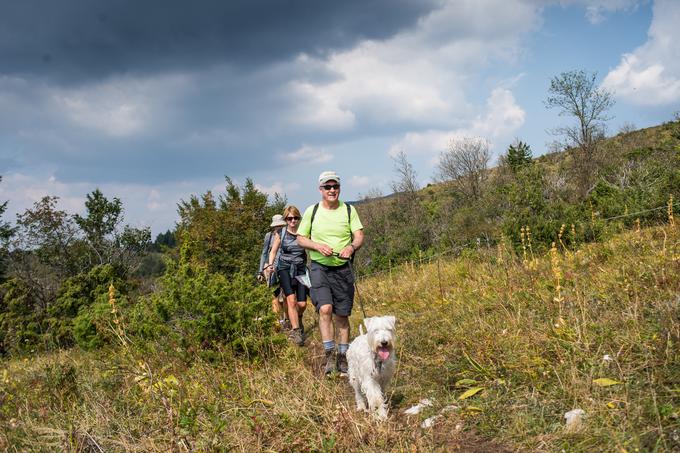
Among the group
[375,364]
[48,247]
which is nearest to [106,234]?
[48,247]

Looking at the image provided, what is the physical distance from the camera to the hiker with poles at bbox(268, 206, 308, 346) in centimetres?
713

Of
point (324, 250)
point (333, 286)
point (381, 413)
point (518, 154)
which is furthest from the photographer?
point (518, 154)

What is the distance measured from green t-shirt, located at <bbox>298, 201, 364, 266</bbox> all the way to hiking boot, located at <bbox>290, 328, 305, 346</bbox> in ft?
7.58

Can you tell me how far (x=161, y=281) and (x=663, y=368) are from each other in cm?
549

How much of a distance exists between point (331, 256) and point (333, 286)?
359mm

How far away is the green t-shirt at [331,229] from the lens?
5.04 m

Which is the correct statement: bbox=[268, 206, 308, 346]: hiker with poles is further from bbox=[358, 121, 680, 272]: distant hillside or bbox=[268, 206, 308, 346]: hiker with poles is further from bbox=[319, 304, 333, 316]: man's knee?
bbox=[358, 121, 680, 272]: distant hillside

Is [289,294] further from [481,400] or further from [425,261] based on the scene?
[425,261]

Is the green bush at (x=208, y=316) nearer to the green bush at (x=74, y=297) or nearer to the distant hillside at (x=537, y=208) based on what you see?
the distant hillside at (x=537, y=208)

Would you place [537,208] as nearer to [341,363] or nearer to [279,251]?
[279,251]

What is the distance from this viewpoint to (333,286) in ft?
16.8

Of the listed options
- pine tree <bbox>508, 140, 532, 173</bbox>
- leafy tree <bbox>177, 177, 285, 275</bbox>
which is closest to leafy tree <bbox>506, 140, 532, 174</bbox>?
pine tree <bbox>508, 140, 532, 173</bbox>

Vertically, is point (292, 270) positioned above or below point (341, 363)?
above

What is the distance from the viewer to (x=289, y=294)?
7.22 meters
